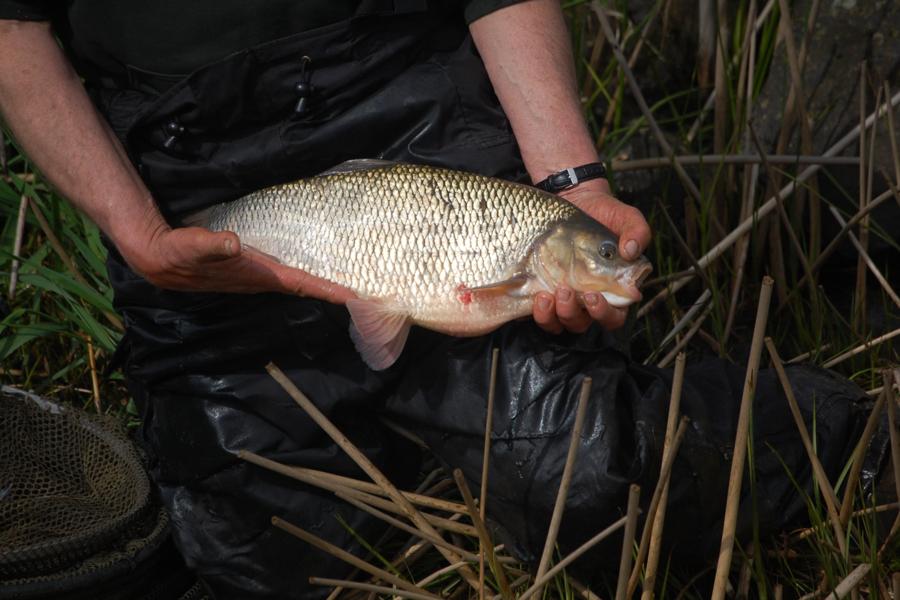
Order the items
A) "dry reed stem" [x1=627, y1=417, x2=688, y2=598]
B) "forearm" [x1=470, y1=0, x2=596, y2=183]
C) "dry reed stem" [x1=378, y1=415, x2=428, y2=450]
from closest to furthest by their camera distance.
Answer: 1. "dry reed stem" [x1=627, y1=417, x2=688, y2=598]
2. "forearm" [x1=470, y1=0, x2=596, y2=183]
3. "dry reed stem" [x1=378, y1=415, x2=428, y2=450]

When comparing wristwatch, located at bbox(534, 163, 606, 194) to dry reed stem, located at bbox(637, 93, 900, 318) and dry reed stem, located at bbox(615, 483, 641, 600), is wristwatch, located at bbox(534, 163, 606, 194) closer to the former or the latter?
dry reed stem, located at bbox(637, 93, 900, 318)

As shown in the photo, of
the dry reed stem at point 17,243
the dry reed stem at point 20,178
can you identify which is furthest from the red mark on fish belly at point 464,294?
the dry reed stem at point 20,178

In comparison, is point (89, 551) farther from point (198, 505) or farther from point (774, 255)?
point (774, 255)

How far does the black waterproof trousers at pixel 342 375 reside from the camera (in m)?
2.11

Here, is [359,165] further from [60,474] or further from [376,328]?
[60,474]

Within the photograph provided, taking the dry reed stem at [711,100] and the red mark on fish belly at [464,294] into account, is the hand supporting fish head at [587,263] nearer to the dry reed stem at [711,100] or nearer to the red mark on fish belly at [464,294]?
the red mark on fish belly at [464,294]

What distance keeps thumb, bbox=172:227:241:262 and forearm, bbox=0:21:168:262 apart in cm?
20

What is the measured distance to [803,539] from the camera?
217 centimetres

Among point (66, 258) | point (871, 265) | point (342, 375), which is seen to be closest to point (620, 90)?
point (871, 265)

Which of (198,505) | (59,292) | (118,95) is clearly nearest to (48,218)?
(59,292)

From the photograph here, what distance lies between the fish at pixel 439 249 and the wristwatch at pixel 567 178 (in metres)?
0.13

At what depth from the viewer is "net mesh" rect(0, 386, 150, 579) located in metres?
2.32

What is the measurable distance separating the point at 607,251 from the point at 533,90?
0.46m

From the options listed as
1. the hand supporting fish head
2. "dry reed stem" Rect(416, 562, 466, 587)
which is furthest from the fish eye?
"dry reed stem" Rect(416, 562, 466, 587)
